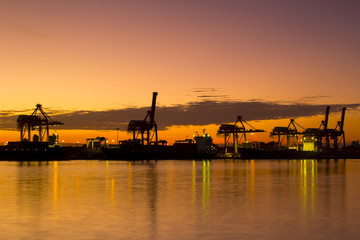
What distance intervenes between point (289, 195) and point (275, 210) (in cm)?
851

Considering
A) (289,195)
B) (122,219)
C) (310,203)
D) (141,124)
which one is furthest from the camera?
(141,124)

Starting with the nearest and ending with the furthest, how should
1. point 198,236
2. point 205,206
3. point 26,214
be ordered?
point 198,236 < point 26,214 < point 205,206

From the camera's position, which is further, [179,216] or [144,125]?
[144,125]

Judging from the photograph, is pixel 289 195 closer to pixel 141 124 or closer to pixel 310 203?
pixel 310 203

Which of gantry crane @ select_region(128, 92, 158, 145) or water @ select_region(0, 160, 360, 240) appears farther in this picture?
gantry crane @ select_region(128, 92, 158, 145)

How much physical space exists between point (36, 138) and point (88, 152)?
89.6ft

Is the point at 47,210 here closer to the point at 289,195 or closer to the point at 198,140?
the point at 289,195

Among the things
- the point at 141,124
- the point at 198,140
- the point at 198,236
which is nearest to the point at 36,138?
the point at 141,124

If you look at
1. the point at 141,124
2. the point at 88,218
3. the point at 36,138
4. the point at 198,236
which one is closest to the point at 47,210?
the point at 88,218

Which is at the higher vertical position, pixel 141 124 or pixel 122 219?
pixel 141 124

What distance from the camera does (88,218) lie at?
793 inches

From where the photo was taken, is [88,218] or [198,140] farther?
[198,140]

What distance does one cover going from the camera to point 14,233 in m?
16.4

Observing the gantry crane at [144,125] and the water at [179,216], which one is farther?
the gantry crane at [144,125]
